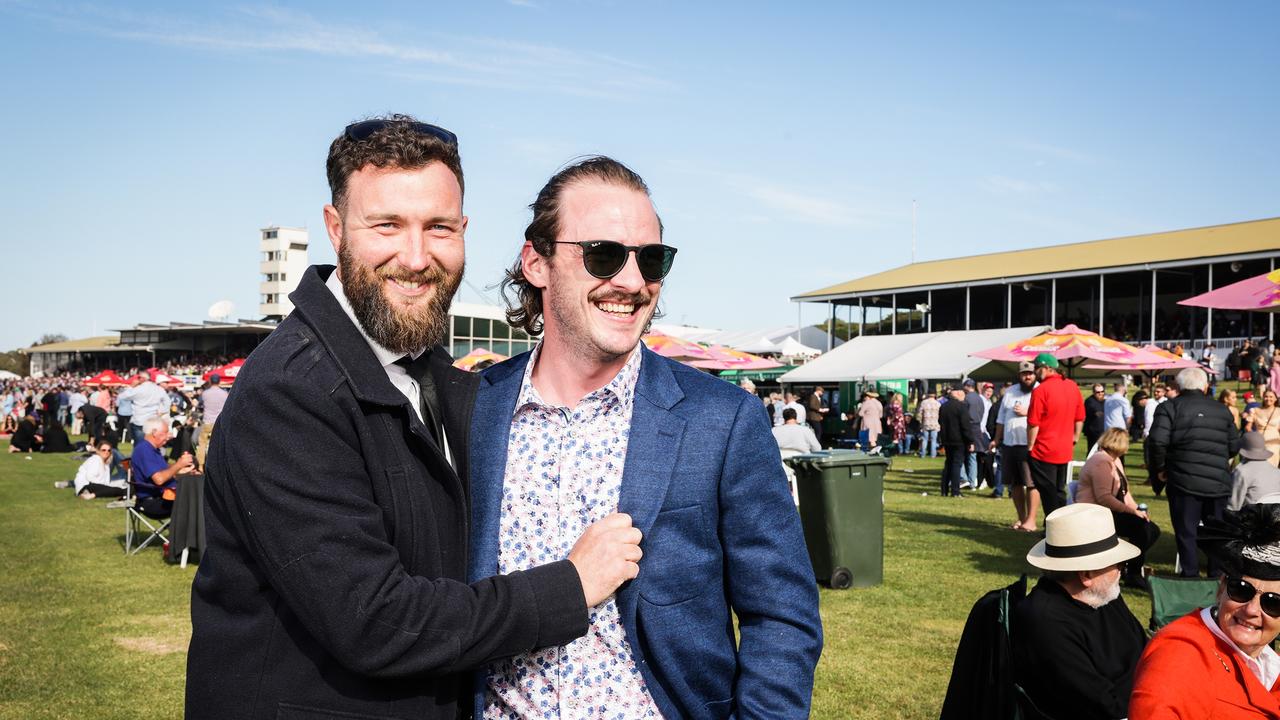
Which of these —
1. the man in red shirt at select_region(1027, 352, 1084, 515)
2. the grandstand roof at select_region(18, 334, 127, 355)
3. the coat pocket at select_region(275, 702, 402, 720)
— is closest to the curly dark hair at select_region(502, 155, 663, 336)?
the coat pocket at select_region(275, 702, 402, 720)

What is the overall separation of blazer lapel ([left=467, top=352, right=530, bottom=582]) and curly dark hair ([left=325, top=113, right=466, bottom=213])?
0.49 metres

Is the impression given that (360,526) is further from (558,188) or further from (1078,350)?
(1078,350)

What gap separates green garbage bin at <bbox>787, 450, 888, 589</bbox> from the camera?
8.55 metres

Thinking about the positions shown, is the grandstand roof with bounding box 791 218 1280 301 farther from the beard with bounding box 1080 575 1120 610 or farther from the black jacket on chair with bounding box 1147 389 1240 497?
the beard with bounding box 1080 575 1120 610

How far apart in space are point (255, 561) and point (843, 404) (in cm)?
2732

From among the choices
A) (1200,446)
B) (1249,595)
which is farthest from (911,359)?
(1249,595)

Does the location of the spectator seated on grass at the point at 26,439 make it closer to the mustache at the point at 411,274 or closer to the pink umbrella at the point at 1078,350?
the pink umbrella at the point at 1078,350

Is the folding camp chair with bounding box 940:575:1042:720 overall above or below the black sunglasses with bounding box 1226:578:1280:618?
below

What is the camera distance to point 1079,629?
13.9ft

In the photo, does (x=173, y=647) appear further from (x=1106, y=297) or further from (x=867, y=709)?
(x=1106, y=297)

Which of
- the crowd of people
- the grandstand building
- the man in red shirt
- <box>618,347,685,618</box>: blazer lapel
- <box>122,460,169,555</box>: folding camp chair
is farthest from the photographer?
the grandstand building

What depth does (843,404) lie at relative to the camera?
2825 cm

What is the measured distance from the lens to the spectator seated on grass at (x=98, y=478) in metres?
15.2

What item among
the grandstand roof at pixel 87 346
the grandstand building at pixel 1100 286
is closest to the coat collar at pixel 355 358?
the grandstand building at pixel 1100 286
